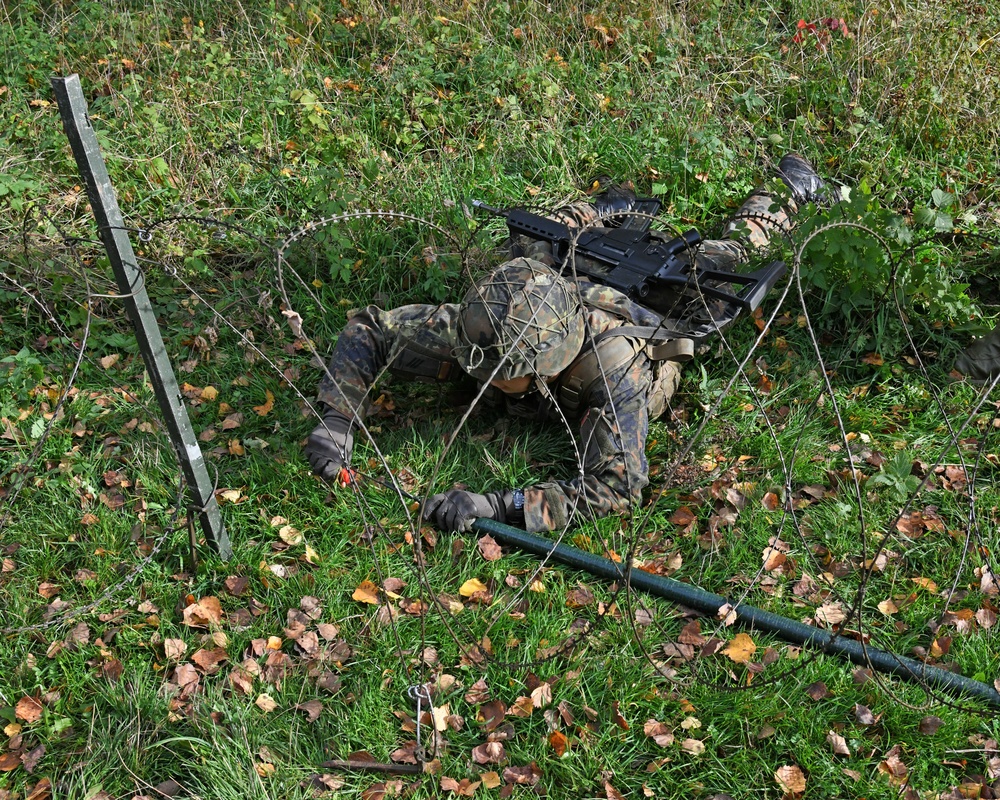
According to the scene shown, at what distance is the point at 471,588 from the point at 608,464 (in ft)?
2.95

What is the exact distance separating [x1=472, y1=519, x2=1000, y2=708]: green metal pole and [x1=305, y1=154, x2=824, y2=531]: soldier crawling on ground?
0.12 meters

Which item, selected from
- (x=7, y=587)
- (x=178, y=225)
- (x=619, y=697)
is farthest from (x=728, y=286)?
(x=7, y=587)

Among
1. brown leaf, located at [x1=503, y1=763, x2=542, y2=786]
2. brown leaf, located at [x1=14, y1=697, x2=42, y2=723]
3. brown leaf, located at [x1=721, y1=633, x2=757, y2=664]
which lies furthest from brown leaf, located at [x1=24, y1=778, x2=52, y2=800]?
brown leaf, located at [x1=721, y1=633, x2=757, y2=664]

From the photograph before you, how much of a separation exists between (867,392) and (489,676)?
2778 mm

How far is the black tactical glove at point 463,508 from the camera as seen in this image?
4.35 meters

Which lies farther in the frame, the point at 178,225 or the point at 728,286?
the point at 178,225

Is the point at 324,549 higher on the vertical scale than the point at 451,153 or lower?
lower

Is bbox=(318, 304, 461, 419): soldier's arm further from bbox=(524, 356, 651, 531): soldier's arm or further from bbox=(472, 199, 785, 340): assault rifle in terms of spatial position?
bbox=(524, 356, 651, 531): soldier's arm

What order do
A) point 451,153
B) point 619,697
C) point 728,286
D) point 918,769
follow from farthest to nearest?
1. point 451,153
2. point 728,286
3. point 619,697
4. point 918,769

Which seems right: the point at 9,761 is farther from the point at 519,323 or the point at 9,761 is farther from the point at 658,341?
the point at 658,341

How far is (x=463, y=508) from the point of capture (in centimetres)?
436

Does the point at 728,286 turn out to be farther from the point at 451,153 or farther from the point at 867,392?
the point at 451,153

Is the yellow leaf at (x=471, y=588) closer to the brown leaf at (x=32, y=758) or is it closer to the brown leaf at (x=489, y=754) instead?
the brown leaf at (x=489, y=754)

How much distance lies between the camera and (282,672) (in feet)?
12.4
